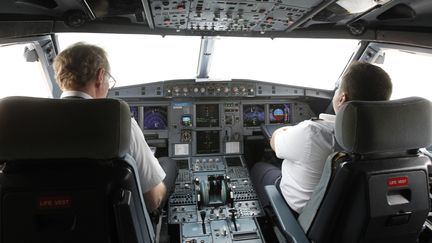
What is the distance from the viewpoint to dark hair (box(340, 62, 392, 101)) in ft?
5.23

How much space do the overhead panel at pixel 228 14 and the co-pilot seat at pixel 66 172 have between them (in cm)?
108

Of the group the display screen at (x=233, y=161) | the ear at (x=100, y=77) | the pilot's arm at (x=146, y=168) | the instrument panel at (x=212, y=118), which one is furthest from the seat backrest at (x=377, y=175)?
the display screen at (x=233, y=161)

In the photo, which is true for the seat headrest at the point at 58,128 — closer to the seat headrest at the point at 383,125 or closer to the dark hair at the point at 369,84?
the seat headrest at the point at 383,125

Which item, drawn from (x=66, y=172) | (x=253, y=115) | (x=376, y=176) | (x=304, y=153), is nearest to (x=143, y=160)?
(x=66, y=172)

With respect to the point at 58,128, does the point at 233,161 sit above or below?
below

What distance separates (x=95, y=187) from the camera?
1200mm

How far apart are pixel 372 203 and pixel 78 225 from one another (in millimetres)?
1290

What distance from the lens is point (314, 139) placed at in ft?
5.63

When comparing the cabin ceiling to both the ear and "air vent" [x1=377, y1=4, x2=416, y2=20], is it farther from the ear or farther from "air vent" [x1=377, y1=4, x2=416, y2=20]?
the ear

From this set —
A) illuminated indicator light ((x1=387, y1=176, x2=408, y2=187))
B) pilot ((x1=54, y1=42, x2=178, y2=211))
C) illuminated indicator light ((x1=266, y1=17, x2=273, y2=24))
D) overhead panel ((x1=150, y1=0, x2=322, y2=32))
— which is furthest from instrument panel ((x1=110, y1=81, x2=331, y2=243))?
illuminated indicator light ((x1=387, y1=176, x2=408, y2=187))

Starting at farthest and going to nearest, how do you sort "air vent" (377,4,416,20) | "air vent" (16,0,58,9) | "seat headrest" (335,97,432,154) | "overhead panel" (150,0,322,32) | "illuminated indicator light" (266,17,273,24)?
"air vent" (377,4,416,20) < "illuminated indicator light" (266,17,273,24) < "air vent" (16,0,58,9) < "overhead panel" (150,0,322,32) < "seat headrest" (335,97,432,154)

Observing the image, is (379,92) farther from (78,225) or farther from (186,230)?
(186,230)

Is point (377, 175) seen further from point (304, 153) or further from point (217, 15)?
point (217, 15)

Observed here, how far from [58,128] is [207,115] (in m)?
2.50
